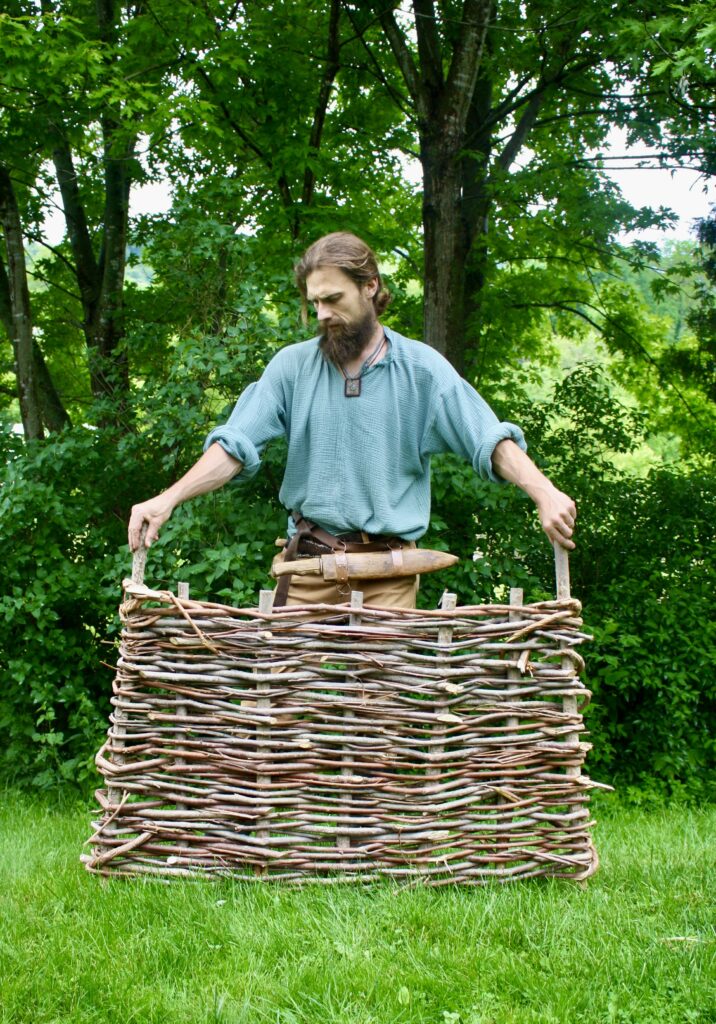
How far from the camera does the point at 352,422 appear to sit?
12.5 ft

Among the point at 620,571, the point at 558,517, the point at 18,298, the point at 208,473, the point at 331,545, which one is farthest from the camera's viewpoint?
the point at 18,298

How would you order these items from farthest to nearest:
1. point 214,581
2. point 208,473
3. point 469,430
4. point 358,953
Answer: point 214,581 → point 469,430 → point 208,473 → point 358,953

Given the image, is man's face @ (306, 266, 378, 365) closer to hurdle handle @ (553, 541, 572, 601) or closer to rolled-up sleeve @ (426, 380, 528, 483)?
rolled-up sleeve @ (426, 380, 528, 483)

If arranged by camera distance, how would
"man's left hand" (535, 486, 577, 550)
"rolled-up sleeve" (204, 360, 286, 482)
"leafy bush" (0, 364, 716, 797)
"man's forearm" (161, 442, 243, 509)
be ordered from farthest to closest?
"leafy bush" (0, 364, 716, 797) < "rolled-up sleeve" (204, 360, 286, 482) < "man's forearm" (161, 442, 243, 509) < "man's left hand" (535, 486, 577, 550)

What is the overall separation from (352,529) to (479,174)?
549cm

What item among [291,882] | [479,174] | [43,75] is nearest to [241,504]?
[291,882]

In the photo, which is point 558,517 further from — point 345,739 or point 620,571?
point 620,571

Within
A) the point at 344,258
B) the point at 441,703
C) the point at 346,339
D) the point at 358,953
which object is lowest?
the point at 358,953

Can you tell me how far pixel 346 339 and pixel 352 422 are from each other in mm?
290

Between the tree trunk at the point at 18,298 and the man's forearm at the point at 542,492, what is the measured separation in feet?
15.9

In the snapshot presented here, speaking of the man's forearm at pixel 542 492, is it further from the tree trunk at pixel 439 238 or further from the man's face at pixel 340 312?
the tree trunk at pixel 439 238

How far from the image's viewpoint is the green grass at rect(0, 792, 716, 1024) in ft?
8.80

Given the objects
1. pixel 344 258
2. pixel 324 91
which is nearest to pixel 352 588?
pixel 344 258

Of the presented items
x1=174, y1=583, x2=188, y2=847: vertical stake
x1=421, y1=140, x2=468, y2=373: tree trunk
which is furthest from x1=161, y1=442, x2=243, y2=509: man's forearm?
x1=421, y1=140, x2=468, y2=373: tree trunk
